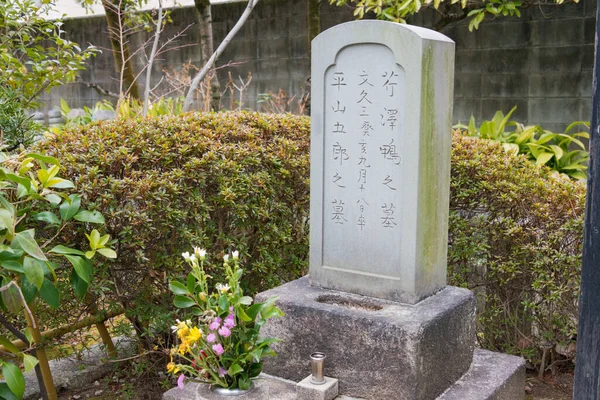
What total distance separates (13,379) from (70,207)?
827 mm

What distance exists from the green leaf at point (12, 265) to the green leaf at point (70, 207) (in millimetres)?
343

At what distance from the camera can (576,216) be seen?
13.3ft

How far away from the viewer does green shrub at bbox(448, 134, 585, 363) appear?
4.05m

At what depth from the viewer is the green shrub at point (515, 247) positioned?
159 inches

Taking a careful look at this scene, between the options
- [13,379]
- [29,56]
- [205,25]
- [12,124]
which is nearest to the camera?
[13,379]

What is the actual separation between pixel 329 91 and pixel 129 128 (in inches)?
48.9

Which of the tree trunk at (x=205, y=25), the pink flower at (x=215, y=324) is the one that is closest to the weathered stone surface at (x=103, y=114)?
the tree trunk at (x=205, y=25)

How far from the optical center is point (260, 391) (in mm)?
2799

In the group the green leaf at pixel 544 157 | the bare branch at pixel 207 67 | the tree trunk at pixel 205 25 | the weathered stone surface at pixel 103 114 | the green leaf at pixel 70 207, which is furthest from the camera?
the weathered stone surface at pixel 103 114

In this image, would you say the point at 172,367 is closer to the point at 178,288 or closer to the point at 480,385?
the point at 178,288

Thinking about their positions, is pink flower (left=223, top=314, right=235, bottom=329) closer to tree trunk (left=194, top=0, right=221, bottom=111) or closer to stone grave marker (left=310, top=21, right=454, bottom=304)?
stone grave marker (left=310, top=21, right=454, bottom=304)

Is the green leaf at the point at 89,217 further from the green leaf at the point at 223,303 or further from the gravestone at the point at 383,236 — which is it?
the gravestone at the point at 383,236

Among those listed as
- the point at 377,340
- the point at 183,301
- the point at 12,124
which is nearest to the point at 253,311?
the point at 183,301

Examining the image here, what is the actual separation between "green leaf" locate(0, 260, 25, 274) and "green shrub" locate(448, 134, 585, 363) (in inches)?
105
